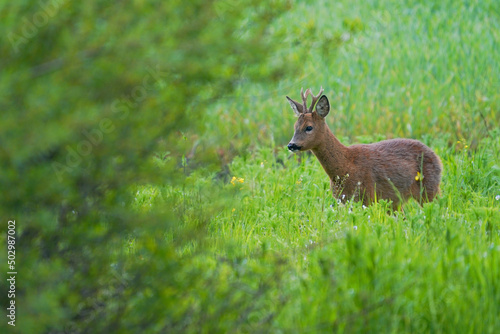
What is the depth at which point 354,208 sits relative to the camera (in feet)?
20.0

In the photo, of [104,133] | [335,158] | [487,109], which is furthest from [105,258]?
[487,109]

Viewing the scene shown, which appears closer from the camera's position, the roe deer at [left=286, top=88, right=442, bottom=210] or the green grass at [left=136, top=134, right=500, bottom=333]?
the green grass at [left=136, top=134, right=500, bottom=333]

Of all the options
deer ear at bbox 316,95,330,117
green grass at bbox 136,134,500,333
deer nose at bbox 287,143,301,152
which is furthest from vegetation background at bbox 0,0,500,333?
deer ear at bbox 316,95,330,117

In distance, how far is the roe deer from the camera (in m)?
7.14

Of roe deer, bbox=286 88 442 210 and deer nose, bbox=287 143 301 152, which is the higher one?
deer nose, bbox=287 143 301 152

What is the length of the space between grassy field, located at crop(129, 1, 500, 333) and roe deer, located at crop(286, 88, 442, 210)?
9.1 inches

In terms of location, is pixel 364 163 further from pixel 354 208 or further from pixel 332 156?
pixel 354 208

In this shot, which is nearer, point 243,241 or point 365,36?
point 243,241

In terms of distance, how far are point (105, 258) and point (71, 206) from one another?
0.96ft

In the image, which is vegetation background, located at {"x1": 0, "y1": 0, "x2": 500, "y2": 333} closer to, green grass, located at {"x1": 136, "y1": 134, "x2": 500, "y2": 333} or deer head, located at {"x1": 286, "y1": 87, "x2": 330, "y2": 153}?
green grass, located at {"x1": 136, "y1": 134, "x2": 500, "y2": 333}

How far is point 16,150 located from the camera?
268 centimetres

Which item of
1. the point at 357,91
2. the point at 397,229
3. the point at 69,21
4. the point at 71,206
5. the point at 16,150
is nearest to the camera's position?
the point at 16,150

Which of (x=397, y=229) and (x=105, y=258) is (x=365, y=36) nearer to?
(x=397, y=229)

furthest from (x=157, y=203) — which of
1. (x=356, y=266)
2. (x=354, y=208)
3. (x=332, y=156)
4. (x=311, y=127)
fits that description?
(x=332, y=156)
